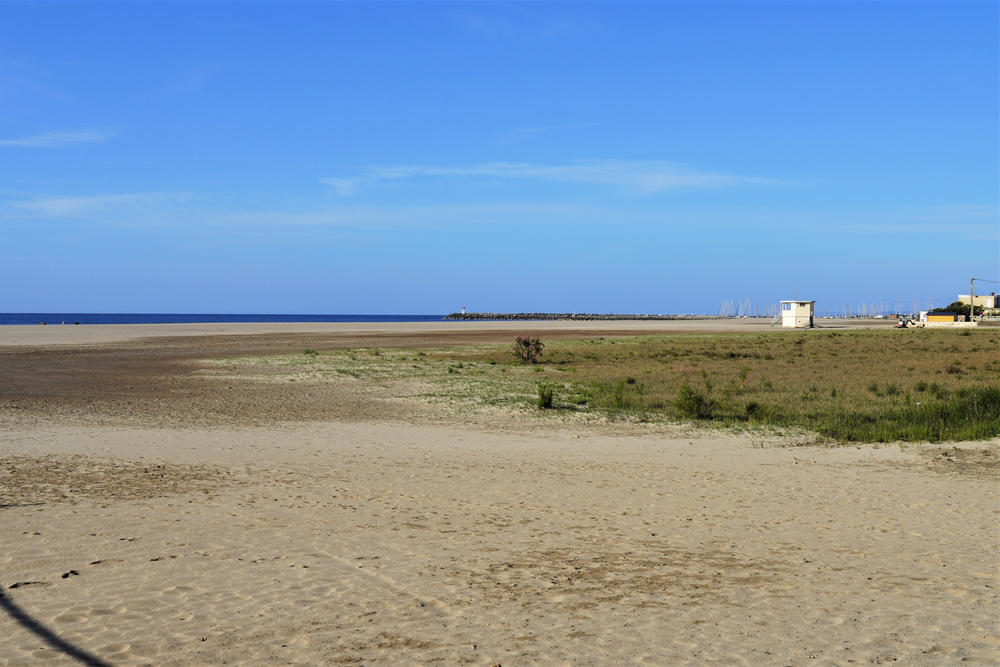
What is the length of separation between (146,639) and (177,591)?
3.43 ft

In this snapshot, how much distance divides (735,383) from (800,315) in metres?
67.1

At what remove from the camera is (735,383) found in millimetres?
25500

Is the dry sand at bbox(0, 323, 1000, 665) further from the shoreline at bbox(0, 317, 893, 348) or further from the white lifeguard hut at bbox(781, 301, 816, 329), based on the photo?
the white lifeguard hut at bbox(781, 301, 816, 329)

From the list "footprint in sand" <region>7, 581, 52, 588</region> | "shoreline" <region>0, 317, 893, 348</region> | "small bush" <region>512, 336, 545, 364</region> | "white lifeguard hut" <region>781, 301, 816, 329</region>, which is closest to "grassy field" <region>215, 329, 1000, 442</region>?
"small bush" <region>512, 336, 545, 364</region>

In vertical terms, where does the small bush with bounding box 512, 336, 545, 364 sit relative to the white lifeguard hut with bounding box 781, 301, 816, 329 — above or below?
below

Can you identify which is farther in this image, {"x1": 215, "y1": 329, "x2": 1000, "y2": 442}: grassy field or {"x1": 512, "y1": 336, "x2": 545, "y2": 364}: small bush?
{"x1": 512, "y1": 336, "x2": 545, "y2": 364}: small bush

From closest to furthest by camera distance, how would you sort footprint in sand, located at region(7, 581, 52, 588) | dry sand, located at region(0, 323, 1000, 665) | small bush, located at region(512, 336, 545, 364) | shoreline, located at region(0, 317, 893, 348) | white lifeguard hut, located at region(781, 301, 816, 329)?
dry sand, located at region(0, 323, 1000, 665) → footprint in sand, located at region(7, 581, 52, 588) → small bush, located at region(512, 336, 545, 364) → shoreline, located at region(0, 317, 893, 348) → white lifeguard hut, located at region(781, 301, 816, 329)

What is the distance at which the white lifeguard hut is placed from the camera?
287 ft

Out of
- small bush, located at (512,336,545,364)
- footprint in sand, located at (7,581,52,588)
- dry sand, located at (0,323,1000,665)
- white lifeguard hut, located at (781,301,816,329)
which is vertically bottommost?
dry sand, located at (0,323,1000,665)

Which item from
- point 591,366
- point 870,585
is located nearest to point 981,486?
point 870,585

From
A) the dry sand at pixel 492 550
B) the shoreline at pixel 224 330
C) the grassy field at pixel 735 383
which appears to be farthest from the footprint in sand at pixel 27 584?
the shoreline at pixel 224 330

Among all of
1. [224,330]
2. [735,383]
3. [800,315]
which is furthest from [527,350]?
[800,315]

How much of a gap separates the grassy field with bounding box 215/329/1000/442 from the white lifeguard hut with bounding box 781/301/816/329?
43107 mm

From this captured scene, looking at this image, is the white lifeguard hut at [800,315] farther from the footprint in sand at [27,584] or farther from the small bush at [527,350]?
the footprint in sand at [27,584]
